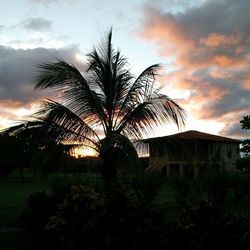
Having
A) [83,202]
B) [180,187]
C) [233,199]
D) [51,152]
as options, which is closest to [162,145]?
[51,152]

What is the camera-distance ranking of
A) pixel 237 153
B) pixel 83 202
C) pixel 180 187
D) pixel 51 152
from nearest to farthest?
pixel 83 202, pixel 51 152, pixel 180 187, pixel 237 153

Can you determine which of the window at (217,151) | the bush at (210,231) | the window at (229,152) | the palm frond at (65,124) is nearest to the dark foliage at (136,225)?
the bush at (210,231)

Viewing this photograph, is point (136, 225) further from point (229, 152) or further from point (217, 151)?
point (229, 152)

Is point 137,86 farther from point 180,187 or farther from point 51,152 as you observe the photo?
point 180,187

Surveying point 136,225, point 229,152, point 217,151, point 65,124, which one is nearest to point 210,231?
point 136,225

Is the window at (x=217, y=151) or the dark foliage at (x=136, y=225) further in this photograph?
the window at (x=217, y=151)

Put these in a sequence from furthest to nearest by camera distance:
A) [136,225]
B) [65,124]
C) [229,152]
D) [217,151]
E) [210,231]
Answer: [229,152] < [217,151] < [65,124] < [136,225] < [210,231]

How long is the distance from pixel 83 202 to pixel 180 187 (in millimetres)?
12214

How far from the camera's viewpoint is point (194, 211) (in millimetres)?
5562

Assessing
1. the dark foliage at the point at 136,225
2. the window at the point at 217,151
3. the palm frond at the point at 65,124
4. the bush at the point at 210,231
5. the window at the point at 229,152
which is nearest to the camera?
the bush at the point at 210,231

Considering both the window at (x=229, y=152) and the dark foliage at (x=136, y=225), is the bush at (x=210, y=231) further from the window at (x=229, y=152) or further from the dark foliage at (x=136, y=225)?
the window at (x=229, y=152)

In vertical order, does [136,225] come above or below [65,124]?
below

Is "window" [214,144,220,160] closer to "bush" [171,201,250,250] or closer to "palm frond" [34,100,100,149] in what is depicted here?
"palm frond" [34,100,100,149]

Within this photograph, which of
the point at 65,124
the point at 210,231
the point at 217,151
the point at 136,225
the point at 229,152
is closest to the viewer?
the point at 210,231
